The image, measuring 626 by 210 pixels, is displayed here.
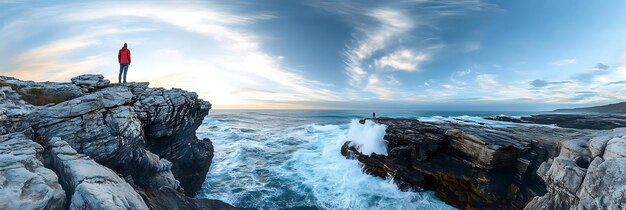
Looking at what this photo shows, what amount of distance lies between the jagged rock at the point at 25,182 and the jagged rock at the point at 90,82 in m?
8.28

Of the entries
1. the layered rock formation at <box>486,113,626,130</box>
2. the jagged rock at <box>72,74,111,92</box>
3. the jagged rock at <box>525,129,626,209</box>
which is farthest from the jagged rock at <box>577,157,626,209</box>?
the layered rock formation at <box>486,113,626,130</box>

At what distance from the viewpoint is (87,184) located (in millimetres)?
6352

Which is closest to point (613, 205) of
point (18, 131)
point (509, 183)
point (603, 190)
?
point (603, 190)

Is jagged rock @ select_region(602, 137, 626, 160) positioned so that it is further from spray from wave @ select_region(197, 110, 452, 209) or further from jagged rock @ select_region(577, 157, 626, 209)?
spray from wave @ select_region(197, 110, 452, 209)

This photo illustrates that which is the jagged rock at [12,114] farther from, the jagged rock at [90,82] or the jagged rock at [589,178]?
the jagged rock at [589,178]

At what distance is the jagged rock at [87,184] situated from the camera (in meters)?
5.91

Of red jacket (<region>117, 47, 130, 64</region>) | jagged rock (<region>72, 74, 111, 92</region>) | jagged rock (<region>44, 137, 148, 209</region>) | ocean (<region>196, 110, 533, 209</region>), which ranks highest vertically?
red jacket (<region>117, 47, 130, 64</region>)

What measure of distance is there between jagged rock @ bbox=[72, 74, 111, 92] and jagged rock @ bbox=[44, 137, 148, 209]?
798 cm

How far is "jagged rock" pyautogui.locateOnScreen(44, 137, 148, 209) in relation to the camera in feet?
19.4

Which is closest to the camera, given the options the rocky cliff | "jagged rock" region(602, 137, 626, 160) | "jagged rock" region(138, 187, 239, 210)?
the rocky cliff

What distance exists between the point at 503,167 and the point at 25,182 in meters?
22.2

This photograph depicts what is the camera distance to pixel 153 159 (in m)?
14.2

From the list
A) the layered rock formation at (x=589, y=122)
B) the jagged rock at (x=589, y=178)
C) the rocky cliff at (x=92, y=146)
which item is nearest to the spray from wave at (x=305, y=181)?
the rocky cliff at (x=92, y=146)

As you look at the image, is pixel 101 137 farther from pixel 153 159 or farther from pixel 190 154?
pixel 190 154
